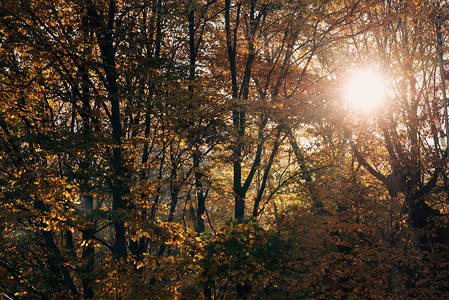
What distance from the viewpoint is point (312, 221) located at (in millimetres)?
11719

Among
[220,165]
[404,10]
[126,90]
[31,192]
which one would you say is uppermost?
[404,10]

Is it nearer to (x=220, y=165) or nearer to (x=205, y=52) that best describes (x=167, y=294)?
(x=220, y=165)

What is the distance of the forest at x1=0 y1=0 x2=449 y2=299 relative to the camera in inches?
322

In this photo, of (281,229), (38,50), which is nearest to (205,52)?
(38,50)

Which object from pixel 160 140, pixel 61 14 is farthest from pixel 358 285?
pixel 61 14

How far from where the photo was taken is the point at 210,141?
7648 mm

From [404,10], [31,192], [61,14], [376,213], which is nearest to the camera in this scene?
[31,192]

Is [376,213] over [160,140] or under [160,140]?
under

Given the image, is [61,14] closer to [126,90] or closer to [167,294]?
[126,90]

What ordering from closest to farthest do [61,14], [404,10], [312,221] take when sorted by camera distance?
1. [61,14]
2. [404,10]
3. [312,221]

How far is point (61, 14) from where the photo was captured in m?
9.15

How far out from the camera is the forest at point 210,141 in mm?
8172

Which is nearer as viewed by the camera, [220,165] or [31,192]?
[31,192]

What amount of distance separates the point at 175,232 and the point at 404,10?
30.4ft
